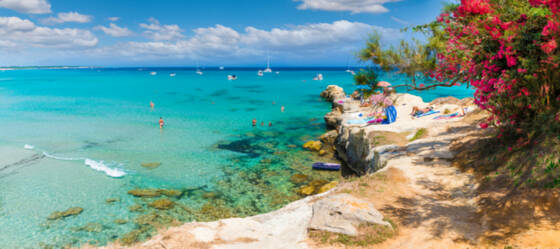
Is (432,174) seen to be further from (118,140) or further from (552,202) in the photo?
(118,140)

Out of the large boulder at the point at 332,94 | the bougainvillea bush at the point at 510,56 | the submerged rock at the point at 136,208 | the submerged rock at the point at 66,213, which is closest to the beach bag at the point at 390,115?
the bougainvillea bush at the point at 510,56

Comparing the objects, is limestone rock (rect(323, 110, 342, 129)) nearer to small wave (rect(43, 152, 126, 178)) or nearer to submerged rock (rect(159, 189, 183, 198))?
submerged rock (rect(159, 189, 183, 198))

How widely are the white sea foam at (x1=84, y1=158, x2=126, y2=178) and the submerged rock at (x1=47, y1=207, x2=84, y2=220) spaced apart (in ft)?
14.7

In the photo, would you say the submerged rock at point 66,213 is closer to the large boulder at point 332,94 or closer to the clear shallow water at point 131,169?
the clear shallow water at point 131,169

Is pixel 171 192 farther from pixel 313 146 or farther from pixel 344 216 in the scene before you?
pixel 344 216

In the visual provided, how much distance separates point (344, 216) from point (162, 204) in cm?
1194

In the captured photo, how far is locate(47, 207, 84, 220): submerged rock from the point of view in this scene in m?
15.8

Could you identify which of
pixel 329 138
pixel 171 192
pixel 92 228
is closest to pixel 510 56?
pixel 171 192

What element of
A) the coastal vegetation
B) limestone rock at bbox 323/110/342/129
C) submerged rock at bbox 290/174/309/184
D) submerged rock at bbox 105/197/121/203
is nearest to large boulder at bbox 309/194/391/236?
the coastal vegetation

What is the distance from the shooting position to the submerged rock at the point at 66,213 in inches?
621

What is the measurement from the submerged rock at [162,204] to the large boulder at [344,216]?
416 inches

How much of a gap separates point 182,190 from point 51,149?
16.8 meters

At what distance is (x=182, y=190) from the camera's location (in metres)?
18.8

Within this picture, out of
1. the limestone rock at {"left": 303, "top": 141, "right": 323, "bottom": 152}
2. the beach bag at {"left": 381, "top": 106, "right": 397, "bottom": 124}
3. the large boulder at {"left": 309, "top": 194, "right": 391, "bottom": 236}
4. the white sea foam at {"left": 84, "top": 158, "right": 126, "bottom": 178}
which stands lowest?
the white sea foam at {"left": 84, "top": 158, "right": 126, "bottom": 178}
